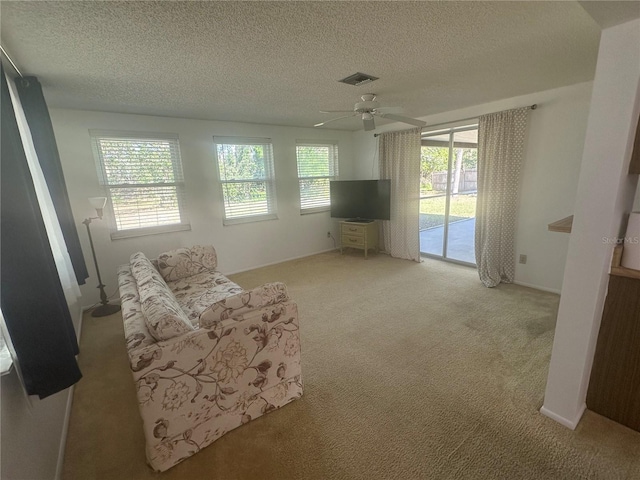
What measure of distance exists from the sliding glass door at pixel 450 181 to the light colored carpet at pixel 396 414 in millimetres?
1702

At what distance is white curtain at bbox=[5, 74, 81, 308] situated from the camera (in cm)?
214

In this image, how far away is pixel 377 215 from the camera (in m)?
4.89

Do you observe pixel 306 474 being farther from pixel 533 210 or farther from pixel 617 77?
pixel 533 210

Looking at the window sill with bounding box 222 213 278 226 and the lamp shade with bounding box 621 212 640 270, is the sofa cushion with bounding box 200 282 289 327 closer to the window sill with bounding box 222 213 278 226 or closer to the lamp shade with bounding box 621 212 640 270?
the lamp shade with bounding box 621 212 640 270

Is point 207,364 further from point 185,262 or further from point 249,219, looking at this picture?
point 249,219

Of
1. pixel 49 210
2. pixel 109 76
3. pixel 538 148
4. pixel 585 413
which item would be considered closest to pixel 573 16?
pixel 538 148

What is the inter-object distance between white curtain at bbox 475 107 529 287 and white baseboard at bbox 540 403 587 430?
204 cm

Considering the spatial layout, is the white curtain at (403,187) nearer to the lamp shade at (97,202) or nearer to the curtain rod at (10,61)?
the lamp shade at (97,202)

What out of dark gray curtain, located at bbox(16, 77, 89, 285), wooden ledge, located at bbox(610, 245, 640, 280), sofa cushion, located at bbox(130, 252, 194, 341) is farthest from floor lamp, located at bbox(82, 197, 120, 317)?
wooden ledge, located at bbox(610, 245, 640, 280)

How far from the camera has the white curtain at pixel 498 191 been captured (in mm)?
3371

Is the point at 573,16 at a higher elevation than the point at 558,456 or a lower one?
higher

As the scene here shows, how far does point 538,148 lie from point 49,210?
16.0ft

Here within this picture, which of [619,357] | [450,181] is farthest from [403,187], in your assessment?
[619,357]

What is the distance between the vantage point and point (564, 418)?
1.65m
